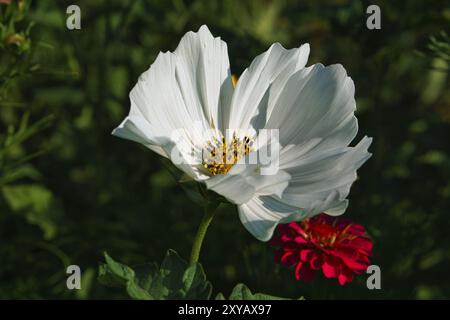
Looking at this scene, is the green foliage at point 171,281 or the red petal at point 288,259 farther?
the red petal at point 288,259

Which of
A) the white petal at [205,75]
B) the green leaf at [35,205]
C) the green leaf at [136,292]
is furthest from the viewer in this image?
the green leaf at [35,205]

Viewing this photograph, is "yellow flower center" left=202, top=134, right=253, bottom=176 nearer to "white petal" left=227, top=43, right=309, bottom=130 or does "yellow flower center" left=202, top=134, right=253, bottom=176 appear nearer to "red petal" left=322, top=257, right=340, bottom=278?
"white petal" left=227, top=43, right=309, bottom=130

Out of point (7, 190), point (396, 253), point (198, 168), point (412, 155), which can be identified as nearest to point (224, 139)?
point (198, 168)

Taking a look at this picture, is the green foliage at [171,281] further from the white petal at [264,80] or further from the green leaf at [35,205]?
the green leaf at [35,205]

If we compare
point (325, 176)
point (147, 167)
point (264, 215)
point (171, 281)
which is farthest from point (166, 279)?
point (147, 167)

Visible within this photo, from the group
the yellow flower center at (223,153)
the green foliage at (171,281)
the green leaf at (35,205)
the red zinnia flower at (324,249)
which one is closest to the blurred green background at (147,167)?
the green leaf at (35,205)
